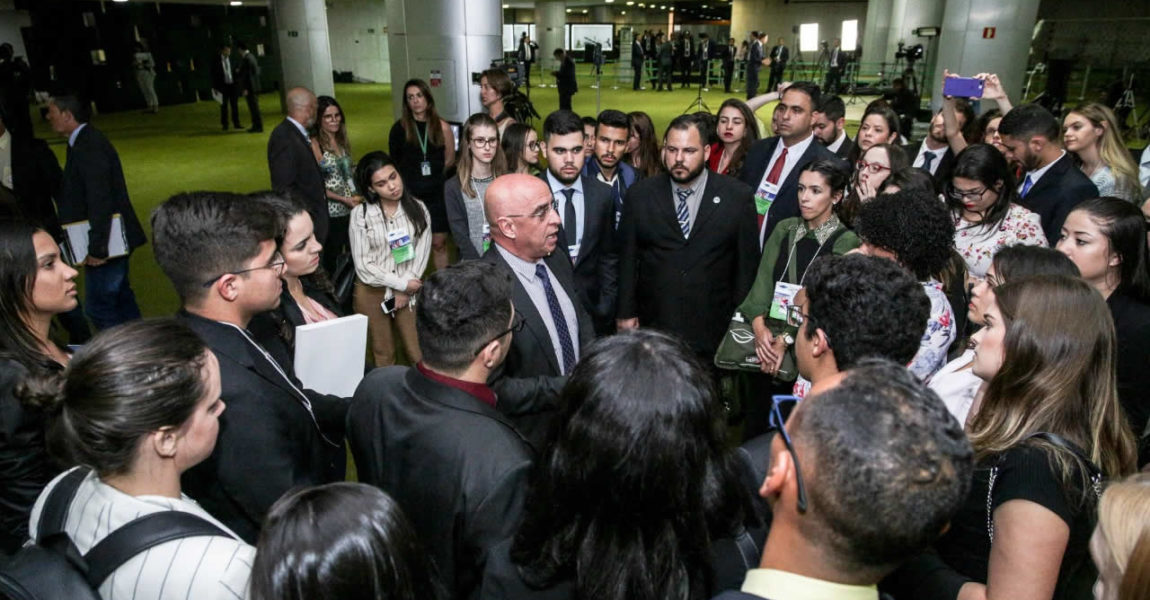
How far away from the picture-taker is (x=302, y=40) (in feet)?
41.6

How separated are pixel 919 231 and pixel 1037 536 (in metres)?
1.16

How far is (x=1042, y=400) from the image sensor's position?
1.44 metres

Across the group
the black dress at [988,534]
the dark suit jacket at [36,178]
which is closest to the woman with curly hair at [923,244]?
the black dress at [988,534]

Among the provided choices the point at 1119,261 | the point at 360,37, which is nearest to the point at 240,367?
the point at 1119,261

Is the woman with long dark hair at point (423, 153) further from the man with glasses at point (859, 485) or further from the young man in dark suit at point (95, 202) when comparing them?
the man with glasses at point (859, 485)

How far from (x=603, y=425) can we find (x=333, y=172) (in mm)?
4172

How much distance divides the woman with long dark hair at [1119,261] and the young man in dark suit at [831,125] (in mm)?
2409

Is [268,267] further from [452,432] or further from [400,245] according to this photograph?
[400,245]

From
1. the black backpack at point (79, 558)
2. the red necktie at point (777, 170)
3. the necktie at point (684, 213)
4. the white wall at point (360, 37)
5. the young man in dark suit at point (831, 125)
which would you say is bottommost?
the black backpack at point (79, 558)

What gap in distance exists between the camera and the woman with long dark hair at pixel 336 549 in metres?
1.02

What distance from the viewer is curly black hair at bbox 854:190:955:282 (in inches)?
84.3

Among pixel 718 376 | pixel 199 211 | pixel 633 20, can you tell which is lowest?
pixel 718 376

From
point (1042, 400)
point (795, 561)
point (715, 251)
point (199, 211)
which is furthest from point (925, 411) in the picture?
point (715, 251)

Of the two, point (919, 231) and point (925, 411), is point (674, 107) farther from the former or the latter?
point (925, 411)
